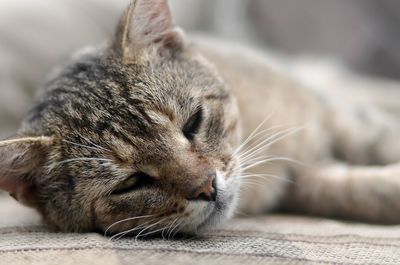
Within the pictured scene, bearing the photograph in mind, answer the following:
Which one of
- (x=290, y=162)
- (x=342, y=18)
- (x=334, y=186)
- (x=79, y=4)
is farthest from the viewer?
(x=342, y=18)

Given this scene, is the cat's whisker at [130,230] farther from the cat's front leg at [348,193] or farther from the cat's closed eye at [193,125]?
the cat's front leg at [348,193]

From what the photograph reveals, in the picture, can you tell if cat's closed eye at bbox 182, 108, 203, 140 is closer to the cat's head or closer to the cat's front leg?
the cat's head

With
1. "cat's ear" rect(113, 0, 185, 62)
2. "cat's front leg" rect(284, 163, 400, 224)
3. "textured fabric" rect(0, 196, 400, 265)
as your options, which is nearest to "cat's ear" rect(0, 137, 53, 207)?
"textured fabric" rect(0, 196, 400, 265)

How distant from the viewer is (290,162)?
199 centimetres

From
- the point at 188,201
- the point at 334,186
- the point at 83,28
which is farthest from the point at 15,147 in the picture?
the point at 83,28

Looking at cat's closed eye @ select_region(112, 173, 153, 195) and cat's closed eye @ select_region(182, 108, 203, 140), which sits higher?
cat's closed eye @ select_region(182, 108, 203, 140)

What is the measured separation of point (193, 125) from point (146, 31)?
39 cm

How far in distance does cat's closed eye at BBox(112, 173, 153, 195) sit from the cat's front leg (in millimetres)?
762

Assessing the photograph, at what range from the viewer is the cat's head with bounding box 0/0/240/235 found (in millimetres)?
1378

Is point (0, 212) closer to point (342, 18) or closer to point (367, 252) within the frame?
point (367, 252)

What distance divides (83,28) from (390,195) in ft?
6.33

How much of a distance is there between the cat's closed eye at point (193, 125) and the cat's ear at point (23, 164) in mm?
407

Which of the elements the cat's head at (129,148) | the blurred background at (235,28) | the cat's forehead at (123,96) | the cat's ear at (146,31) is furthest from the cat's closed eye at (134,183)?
the blurred background at (235,28)

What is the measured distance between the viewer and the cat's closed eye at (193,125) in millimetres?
1493
